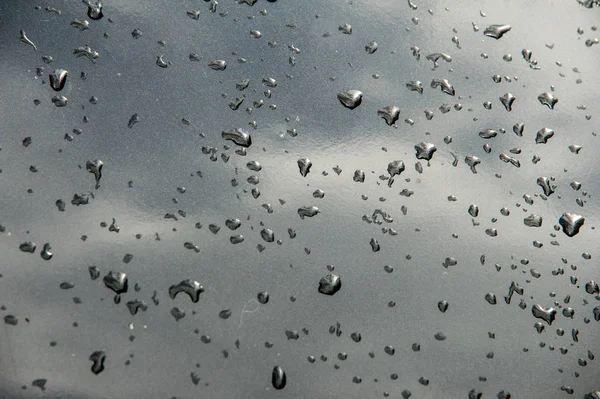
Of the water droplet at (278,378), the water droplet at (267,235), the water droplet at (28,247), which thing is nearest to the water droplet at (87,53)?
the water droplet at (28,247)

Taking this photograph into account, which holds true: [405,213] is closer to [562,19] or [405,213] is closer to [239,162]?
[239,162]

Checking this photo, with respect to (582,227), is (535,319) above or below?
below

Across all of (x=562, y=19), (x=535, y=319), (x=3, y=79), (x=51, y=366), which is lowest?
(x=51, y=366)

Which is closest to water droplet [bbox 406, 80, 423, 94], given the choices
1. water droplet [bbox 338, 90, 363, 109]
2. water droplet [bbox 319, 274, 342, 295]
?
water droplet [bbox 338, 90, 363, 109]

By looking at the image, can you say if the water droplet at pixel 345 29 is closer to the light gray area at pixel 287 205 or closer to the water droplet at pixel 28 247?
the light gray area at pixel 287 205

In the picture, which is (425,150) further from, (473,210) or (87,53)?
(87,53)

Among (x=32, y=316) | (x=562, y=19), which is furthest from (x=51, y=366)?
(x=562, y=19)

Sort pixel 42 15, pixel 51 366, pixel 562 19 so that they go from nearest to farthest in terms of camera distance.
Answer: pixel 51 366 → pixel 42 15 → pixel 562 19

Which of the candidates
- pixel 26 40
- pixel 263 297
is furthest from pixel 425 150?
pixel 26 40
